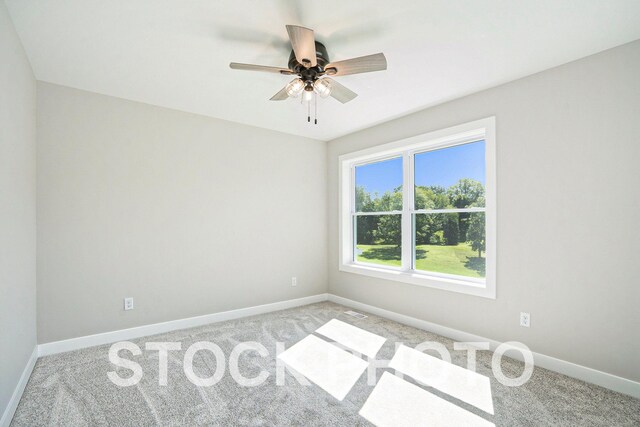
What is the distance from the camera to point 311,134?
4496 millimetres

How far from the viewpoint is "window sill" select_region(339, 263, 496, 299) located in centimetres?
297

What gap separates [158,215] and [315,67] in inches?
95.0

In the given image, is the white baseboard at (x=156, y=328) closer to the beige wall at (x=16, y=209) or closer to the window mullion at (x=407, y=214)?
the beige wall at (x=16, y=209)

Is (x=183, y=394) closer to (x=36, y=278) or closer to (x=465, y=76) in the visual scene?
(x=36, y=278)

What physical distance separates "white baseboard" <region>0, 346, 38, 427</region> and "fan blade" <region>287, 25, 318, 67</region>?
275cm

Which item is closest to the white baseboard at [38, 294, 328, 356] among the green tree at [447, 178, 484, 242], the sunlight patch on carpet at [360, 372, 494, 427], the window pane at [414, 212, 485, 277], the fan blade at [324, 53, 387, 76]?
the window pane at [414, 212, 485, 277]

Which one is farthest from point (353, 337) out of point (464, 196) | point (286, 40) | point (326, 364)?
point (286, 40)

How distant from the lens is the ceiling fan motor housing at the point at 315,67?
214cm

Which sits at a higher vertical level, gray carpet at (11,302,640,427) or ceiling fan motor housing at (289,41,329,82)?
ceiling fan motor housing at (289,41,329,82)

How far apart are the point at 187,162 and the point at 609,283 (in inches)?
162

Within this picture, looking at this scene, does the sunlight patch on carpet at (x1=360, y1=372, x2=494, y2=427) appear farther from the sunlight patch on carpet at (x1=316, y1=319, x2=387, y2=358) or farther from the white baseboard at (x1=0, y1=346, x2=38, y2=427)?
the white baseboard at (x1=0, y1=346, x2=38, y2=427)

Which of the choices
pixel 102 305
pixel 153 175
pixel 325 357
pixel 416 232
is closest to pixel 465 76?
pixel 416 232

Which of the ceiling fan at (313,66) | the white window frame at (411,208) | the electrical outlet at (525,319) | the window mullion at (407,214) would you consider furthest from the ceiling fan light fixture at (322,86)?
the electrical outlet at (525,319)

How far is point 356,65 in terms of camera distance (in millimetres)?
2045
